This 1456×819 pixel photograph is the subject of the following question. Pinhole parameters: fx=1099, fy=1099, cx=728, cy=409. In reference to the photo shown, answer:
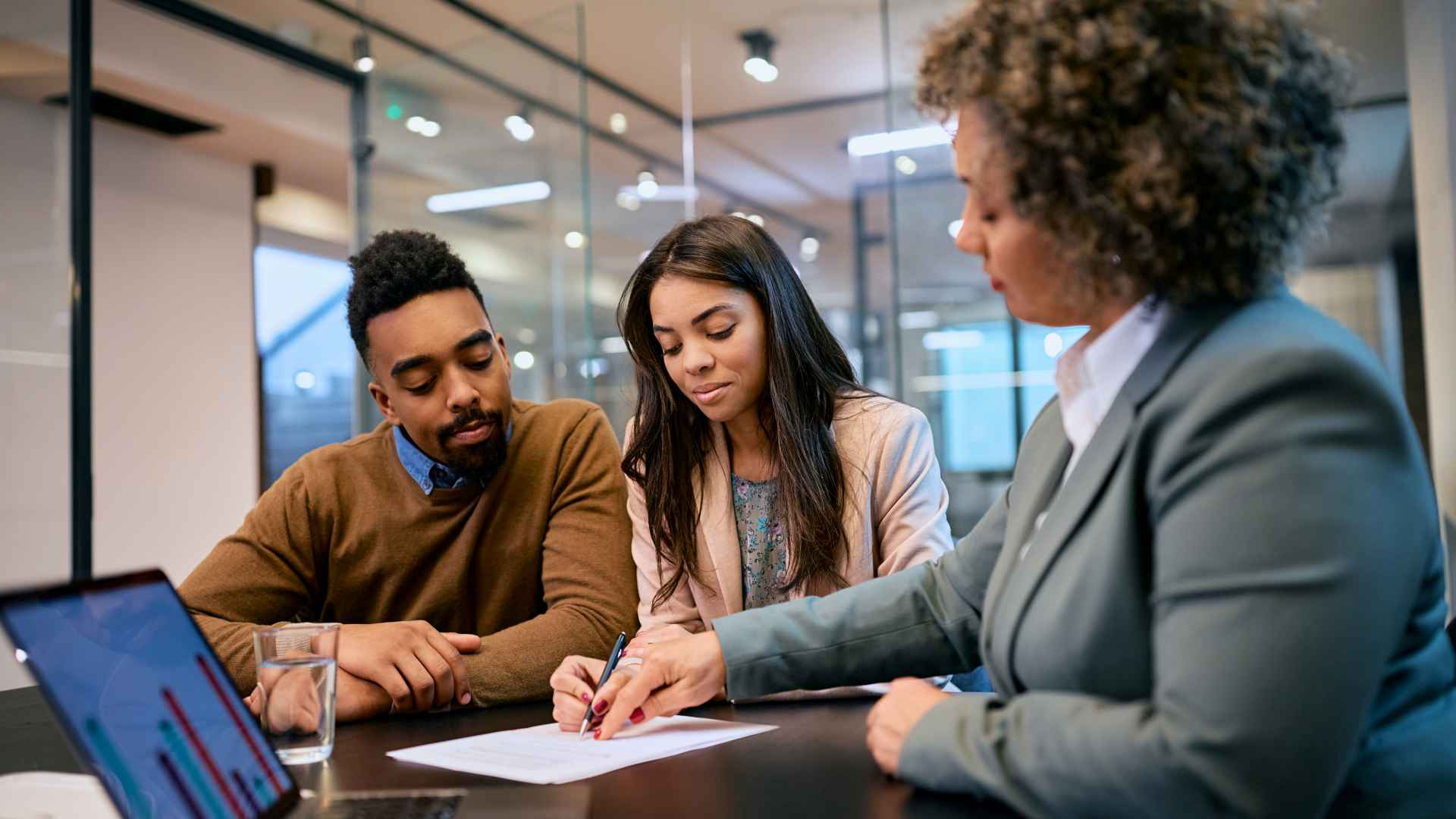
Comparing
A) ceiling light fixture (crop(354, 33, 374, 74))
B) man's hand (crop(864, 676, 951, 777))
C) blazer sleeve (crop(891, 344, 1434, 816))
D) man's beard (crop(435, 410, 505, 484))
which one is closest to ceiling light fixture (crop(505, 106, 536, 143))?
ceiling light fixture (crop(354, 33, 374, 74))

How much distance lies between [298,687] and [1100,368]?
2.75 feet

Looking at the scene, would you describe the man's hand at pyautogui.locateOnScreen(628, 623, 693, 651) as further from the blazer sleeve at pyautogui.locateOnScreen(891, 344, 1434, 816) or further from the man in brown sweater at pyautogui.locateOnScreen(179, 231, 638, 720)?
the blazer sleeve at pyautogui.locateOnScreen(891, 344, 1434, 816)

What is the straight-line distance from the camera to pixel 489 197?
4.55 metres

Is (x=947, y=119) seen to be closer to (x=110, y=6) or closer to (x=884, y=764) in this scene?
(x=884, y=764)

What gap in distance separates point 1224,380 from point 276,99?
4889 millimetres

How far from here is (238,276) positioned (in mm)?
5578

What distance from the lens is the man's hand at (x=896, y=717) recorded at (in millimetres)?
880

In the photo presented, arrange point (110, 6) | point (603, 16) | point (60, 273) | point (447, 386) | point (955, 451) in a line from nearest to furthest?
point (447, 386)
point (60, 273)
point (955, 451)
point (110, 6)
point (603, 16)

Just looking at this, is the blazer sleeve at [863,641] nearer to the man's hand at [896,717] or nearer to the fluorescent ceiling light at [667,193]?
the man's hand at [896,717]

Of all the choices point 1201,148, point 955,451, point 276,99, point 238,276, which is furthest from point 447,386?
point 238,276

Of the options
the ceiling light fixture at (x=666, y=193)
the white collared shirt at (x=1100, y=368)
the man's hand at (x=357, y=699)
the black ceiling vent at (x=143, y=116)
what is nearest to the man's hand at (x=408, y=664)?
the man's hand at (x=357, y=699)

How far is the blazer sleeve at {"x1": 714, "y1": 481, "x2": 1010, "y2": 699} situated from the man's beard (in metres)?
0.72

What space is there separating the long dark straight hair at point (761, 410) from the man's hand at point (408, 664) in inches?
15.4

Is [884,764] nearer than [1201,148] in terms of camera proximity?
No
